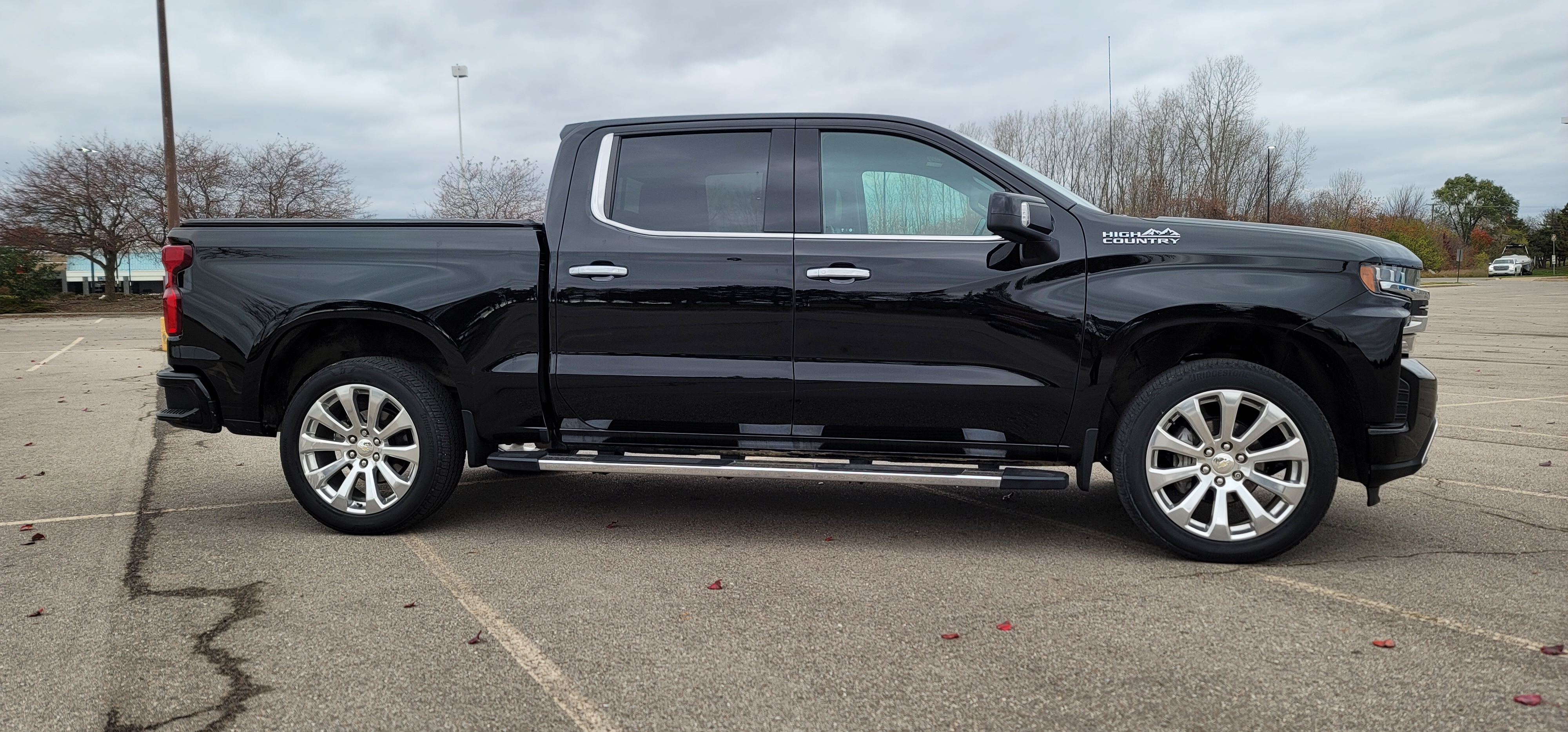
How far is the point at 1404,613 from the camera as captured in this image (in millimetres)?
3520

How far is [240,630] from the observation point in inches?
134

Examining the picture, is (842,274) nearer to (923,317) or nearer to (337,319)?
(923,317)

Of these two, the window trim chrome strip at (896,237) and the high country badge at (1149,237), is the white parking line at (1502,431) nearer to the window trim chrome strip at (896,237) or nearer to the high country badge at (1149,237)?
the high country badge at (1149,237)

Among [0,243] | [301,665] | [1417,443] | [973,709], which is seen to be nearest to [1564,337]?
[1417,443]

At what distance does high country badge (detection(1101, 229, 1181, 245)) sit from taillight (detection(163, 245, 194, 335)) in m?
4.21

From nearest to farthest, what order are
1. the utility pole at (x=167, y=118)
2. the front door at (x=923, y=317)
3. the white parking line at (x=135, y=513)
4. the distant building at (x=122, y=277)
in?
the front door at (x=923, y=317), the white parking line at (x=135, y=513), the utility pole at (x=167, y=118), the distant building at (x=122, y=277)

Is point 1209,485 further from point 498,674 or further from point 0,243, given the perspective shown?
point 0,243

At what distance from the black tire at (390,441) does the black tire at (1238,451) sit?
295cm

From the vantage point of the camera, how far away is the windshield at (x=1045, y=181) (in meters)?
4.38

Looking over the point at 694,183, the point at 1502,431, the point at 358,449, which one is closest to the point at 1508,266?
the point at 1502,431

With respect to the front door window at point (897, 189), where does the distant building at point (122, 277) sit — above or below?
above

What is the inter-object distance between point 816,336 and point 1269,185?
1535 inches

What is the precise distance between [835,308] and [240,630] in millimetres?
2508

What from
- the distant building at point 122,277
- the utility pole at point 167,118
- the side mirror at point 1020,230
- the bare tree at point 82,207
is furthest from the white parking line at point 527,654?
the distant building at point 122,277
